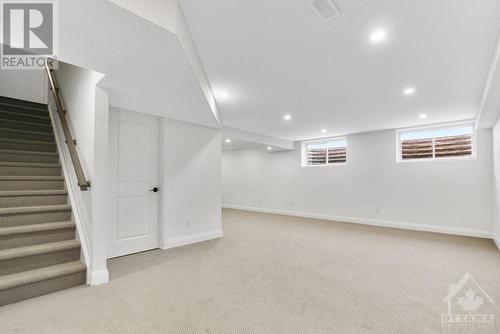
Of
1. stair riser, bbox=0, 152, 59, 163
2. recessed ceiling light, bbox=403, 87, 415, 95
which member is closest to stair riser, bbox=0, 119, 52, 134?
stair riser, bbox=0, 152, 59, 163

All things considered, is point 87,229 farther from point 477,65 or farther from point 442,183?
point 442,183

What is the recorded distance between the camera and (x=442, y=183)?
4.94m

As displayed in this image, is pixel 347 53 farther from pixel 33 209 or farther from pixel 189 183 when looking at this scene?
pixel 33 209

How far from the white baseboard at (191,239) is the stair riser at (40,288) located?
1.37 meters

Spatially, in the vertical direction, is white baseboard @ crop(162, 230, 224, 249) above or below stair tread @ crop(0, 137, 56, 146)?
below

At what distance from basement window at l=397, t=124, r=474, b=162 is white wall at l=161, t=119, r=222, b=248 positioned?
445 centimetres

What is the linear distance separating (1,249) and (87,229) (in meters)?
0.73

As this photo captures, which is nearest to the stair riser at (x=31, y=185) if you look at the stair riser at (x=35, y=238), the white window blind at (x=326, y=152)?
the stair riser at (x=35, y=238)

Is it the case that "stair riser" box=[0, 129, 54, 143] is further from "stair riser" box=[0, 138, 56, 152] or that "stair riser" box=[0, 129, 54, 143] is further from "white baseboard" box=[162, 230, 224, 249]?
"white baseboard" box=[162, 230, 224, 249]

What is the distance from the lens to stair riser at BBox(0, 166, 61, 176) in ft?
9.89

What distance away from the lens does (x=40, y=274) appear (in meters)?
2.20

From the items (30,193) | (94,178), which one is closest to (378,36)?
(94,178)

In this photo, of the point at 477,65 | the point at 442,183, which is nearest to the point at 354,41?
the point at 477,65

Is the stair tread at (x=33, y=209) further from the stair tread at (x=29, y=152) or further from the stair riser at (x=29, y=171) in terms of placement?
the stair tread at (x=29, y=152)
